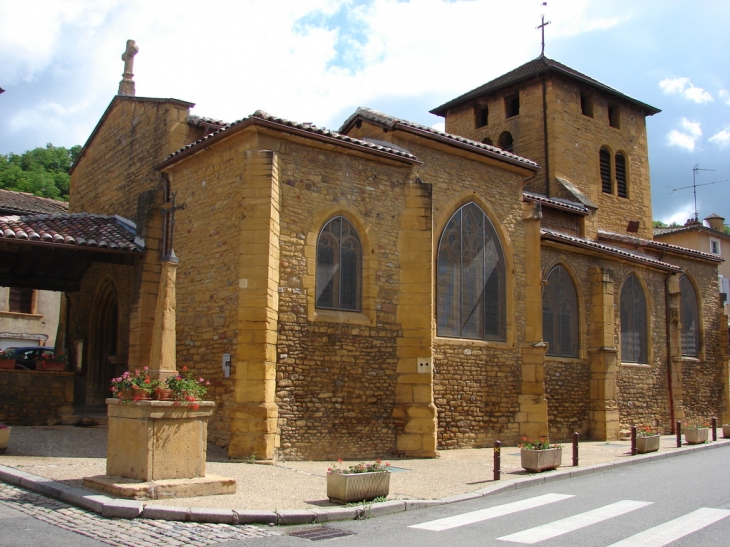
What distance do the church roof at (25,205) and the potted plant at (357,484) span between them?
57.3ft

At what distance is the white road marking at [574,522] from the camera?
24.8 feet

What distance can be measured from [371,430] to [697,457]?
7.59m

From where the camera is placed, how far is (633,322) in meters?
22.6

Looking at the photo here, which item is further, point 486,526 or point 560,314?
point 560,314

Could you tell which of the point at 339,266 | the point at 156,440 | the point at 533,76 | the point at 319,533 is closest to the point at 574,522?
the point at 319,533

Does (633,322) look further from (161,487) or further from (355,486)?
(161,487)

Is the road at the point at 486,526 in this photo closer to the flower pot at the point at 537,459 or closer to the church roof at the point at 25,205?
the flower pot at the point at 537,459

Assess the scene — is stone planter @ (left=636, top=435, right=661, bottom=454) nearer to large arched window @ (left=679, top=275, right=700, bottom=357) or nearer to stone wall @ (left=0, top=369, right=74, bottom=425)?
large arched window @ (left=679, top=275, right=700, bottom=357)

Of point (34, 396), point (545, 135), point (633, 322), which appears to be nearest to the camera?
point (34, 396)

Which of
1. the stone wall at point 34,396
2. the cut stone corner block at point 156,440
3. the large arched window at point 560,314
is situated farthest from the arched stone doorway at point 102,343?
the large arched window at point 560,314

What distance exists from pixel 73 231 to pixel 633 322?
54.4ft

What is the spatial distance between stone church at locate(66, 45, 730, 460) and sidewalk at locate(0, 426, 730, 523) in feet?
3.02

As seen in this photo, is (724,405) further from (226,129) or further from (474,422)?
(226,129)

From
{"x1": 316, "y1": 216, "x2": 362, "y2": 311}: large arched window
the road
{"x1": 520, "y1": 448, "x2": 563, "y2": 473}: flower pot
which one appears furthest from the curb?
{"x1": 316, "y1": 216, "x2": 362, "y2": 311}: large arched window
